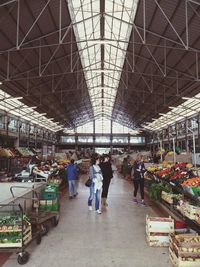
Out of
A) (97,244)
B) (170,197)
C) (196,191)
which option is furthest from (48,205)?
(196,191)

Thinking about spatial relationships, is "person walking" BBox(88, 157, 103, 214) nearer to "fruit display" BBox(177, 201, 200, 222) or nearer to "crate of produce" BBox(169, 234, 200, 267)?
"fruit display" BBox(177, 201, 200, 222)

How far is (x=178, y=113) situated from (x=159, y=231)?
27.1 metres

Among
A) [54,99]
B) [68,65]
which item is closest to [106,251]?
[68,65]

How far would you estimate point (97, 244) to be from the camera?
15.6 ft

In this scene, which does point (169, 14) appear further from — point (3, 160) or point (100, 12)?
point (3, 160)

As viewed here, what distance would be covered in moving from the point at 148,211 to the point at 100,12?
9790mm

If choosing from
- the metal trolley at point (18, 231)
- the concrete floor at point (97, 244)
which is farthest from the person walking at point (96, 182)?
A: the metal trolley at point (18, 231)

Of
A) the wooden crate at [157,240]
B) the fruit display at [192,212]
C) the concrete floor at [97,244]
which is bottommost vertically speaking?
the concrete floor at [97,244]

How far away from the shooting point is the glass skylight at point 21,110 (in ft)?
70.2

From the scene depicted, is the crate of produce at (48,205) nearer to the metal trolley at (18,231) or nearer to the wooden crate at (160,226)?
the metal trolley at (18,231)

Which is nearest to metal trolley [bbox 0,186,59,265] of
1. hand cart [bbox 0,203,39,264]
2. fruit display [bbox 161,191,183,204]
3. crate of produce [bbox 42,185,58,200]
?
hand cart [bbox 0,203,39,264]

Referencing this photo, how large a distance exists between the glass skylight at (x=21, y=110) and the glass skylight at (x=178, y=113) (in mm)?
13359

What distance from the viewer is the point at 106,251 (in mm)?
4422

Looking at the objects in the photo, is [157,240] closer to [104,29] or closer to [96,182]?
[96,182]
